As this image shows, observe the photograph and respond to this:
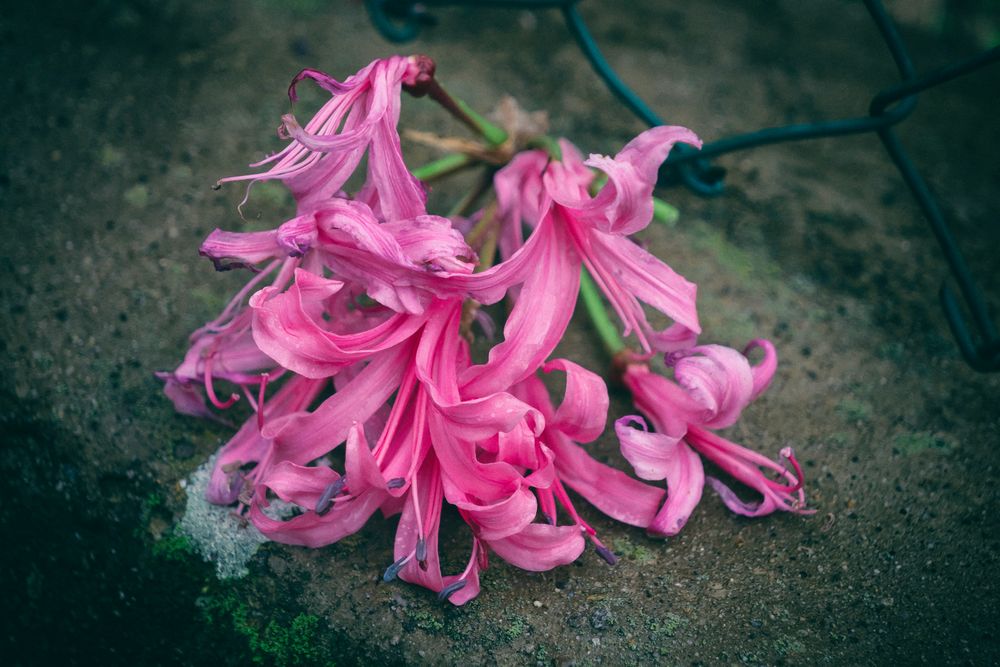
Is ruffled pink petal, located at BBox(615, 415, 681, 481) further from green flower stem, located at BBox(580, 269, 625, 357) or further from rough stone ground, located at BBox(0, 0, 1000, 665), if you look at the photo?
green flower stem, located at BBox(580, 269, 625, 357)

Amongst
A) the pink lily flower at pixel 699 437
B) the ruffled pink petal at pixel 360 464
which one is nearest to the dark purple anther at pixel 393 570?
the ruffled pink petal at pixel 360 464

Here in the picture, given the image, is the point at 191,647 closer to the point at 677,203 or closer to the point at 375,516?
the point at 375,516

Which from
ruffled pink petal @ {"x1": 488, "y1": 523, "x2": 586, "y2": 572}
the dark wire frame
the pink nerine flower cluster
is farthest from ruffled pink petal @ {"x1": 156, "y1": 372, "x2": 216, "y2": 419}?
the dark wire frame

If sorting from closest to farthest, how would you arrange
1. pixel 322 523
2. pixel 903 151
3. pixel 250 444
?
pixel 322 523
pixel 250 444
pixel 903 151

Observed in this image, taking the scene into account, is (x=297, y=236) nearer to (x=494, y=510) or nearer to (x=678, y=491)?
(x=494, y=510)

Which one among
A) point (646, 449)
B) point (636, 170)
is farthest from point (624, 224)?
point (646, 449)
